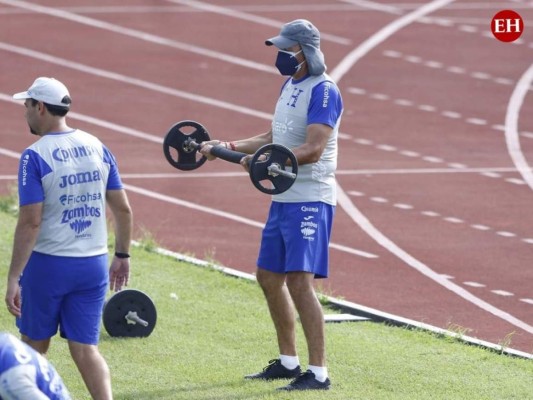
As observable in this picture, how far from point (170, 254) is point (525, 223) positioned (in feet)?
14.7

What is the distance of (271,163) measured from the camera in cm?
834

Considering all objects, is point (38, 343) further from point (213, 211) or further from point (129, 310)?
point (213, 211)

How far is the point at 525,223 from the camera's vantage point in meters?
15.3

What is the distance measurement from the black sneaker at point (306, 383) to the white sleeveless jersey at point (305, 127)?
112cm

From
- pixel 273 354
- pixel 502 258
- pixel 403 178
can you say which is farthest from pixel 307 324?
pixel 403 178

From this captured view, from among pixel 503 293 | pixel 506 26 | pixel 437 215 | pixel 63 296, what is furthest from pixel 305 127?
pixel 506 26

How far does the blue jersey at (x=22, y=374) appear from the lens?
211 inches

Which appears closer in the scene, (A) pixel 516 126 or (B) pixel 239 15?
(A) pixel 516 126

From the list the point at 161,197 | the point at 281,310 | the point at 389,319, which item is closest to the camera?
the point at 281,310

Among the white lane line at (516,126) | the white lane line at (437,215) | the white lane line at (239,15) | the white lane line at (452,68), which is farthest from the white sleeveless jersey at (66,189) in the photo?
the white lane line at (239,15)

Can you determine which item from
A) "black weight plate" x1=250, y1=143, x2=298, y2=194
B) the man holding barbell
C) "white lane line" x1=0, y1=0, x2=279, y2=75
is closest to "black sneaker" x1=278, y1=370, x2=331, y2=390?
the man holding barbell

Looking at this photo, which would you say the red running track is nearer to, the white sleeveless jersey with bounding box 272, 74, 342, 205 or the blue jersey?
the white sleeveless jersey with bounding box 272, 74, 342, 205

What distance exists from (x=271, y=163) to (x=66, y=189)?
4.54 ft

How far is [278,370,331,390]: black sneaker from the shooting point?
28.5ft
